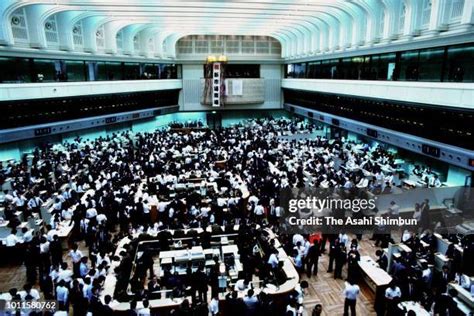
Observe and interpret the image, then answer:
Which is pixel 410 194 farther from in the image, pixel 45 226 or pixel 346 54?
pixel 45 226

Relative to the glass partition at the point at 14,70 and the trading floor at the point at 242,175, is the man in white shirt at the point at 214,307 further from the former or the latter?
the glass partition at the point at 14,70

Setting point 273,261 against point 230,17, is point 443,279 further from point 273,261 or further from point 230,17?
point 230,17

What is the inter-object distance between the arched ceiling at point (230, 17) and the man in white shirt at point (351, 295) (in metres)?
9.66

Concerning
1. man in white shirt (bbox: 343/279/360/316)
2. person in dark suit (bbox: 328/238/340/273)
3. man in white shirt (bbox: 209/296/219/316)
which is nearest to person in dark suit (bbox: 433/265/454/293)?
man in white shirt (bbox: 343/279/360/316)

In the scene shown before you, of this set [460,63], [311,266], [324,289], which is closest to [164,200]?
[311,266]

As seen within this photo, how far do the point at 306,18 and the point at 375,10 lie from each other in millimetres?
5808

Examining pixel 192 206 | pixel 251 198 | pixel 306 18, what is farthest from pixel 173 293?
pixel 306 18

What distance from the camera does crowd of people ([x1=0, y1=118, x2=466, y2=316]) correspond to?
7.21 m

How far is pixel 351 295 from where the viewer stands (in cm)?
691

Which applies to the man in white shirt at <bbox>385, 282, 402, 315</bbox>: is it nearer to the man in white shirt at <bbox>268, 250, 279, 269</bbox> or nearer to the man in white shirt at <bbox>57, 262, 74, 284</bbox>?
the man in white shirt at <bbox>268, 250, 279, 269</bbox>

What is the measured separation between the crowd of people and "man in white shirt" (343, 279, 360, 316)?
7 cm

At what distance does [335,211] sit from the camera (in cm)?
1125

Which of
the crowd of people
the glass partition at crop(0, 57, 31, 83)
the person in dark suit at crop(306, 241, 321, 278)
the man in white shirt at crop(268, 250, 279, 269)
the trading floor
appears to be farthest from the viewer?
the glass partition at crop(0, 57, 31, 83)

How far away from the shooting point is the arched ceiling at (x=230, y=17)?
13.7m
